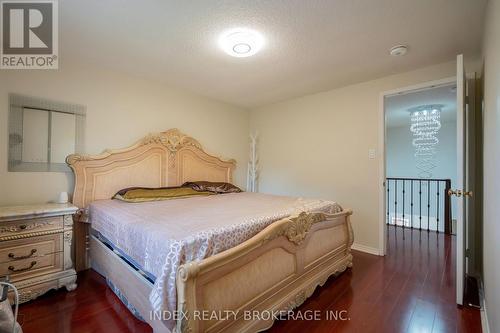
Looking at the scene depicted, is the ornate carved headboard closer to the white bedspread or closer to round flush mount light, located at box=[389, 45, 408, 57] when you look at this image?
the white bedspread

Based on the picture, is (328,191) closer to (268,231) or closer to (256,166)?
(256,166)

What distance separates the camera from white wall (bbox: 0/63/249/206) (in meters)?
2.15

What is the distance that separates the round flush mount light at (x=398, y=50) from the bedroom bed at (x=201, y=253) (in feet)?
5.38

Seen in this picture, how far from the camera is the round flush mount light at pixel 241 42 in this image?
1929 millimetres

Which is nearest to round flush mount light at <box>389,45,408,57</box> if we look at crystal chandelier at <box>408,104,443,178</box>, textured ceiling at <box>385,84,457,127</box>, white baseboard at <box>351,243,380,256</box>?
textured ceiling at <box>385,84,457,127</box>

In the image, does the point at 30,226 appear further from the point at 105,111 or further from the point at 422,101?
the point at 422,101

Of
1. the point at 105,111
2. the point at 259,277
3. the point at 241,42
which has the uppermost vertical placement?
the point at 241,42

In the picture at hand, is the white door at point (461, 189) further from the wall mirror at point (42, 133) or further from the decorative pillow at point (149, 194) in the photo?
the wall mirror at point (42, 133)

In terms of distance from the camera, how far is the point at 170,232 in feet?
4.41

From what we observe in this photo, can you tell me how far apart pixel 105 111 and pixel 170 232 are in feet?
6.99

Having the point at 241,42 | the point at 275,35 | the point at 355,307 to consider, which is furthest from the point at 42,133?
the point at 355,307

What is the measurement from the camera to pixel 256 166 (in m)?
4.45

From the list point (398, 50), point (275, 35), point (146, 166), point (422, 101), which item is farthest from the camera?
point (422, 101)

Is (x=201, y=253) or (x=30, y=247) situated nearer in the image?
(x=201, y=253)
